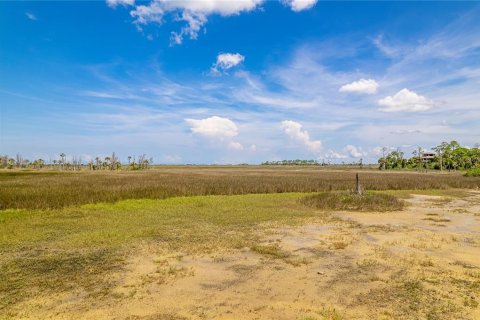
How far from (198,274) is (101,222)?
9.43 metres

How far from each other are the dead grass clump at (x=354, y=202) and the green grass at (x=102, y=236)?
1737 millimetres

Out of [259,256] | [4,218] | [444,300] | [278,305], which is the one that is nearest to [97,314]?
[278,305]

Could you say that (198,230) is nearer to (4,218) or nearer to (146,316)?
(146,316)

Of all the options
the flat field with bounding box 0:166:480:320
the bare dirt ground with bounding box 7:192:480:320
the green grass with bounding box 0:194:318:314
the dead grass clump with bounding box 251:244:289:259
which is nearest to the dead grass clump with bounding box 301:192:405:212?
the green grass with bounding box 0:194:318:314

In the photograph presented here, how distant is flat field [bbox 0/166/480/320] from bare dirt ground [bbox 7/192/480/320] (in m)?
0.03

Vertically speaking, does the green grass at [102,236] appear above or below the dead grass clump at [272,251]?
above

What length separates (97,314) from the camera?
621 cm

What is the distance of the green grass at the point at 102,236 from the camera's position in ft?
26.9

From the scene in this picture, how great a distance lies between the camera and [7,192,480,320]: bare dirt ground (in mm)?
6320

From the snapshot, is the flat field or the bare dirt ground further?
the flat field

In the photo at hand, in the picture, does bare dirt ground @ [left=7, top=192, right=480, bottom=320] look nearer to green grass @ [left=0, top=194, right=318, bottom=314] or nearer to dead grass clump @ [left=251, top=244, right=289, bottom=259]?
dead grass clump @ [left=251, top=244, right=289, bottom=259]

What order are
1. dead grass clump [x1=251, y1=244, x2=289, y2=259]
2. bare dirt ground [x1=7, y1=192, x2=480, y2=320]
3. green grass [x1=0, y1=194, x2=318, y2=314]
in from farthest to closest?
dead grass clump [x1=251, y1=244, x2=289, y2=259]
green grass [x1=0, y1=194, x2=318, y2=314]
bare dirt ground [x1=7, y1=192, x2=480, y2=320]

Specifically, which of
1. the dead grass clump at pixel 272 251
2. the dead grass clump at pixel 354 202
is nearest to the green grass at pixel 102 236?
the dead grass clump at pixel 272 251

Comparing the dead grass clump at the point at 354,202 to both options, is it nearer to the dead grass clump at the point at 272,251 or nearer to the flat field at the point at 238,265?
the flat field at the point at 238,265
